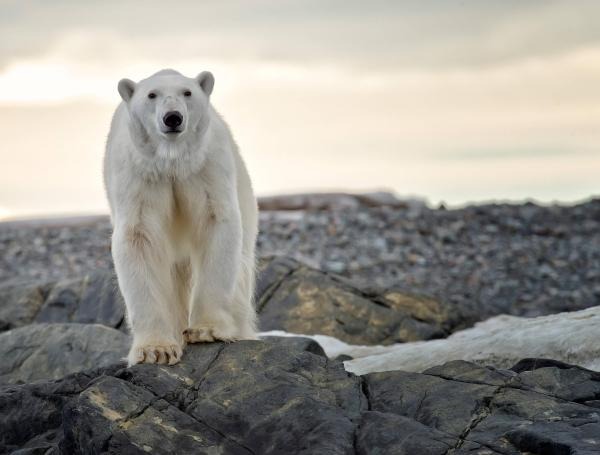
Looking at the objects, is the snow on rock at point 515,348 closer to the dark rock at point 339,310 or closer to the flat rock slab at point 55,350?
the flat rock slab at point 55,350

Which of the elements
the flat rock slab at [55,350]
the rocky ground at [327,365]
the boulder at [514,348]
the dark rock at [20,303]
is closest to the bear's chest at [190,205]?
the rocky ground at [327,365]

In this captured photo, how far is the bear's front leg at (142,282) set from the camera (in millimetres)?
6977

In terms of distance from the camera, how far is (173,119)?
6668 mm

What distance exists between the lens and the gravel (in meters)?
18.2

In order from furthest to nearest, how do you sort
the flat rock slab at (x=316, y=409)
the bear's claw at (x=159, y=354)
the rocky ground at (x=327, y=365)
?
the bear's claw at (x=159, y=354) → the rocky ground at (x=327, y=365) → the flat rock slab at (x=316, y=409)

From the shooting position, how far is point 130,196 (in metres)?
7.04

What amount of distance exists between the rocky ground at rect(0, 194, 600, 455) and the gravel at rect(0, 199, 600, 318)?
5 centimetres

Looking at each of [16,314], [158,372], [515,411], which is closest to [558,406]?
[515,411]

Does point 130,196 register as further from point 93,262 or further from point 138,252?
point 93,262

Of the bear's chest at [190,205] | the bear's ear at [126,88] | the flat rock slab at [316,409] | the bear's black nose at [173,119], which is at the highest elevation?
the bear's ear at [126,88]

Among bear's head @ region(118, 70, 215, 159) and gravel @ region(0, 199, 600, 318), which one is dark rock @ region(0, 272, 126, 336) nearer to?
gravel @ region(0, 199, 600, 318)

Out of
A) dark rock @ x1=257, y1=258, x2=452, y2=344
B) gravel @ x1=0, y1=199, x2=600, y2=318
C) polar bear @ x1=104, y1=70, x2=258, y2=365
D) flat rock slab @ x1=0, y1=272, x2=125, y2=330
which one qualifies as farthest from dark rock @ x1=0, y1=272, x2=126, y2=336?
polar bear @ x1=104, y1=70, x2=258, y2=365

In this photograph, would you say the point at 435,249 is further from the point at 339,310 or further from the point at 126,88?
the point at 126,88

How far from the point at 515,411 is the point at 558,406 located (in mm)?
265
